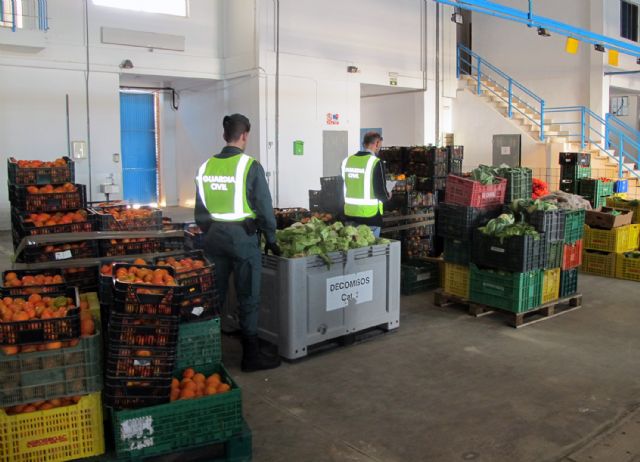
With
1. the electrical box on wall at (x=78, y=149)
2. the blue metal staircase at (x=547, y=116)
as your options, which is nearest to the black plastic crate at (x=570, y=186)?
the blue metal staircase at (x=547, y=116)

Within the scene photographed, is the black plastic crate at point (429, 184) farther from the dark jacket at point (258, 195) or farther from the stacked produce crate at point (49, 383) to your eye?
the stacked produce crate at point (49, 383)

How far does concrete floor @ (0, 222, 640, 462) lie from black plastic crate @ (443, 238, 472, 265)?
0.83m

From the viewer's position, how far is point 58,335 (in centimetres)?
364

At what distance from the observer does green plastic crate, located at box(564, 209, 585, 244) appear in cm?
757

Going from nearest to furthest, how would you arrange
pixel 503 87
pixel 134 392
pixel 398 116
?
pixel 134 392 < pixel 398 116 < pixel 503 87

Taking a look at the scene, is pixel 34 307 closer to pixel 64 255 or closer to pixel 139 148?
pixel 64 255

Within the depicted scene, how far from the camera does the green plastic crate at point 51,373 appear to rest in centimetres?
354

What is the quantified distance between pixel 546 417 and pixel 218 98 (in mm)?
12473

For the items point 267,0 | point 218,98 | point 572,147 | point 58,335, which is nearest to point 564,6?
point 572,147

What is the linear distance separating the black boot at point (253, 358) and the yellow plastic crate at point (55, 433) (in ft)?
6.45

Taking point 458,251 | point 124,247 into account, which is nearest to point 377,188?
point 458,251

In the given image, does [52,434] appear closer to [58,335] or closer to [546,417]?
[58,335]

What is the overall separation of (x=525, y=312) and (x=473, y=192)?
5.16 feet

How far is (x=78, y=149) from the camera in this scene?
43.9 ft
